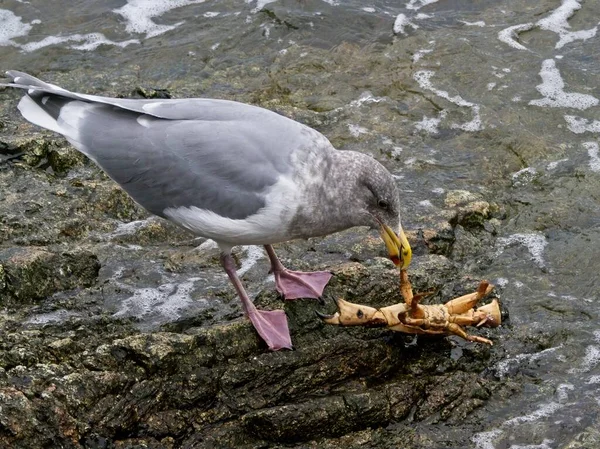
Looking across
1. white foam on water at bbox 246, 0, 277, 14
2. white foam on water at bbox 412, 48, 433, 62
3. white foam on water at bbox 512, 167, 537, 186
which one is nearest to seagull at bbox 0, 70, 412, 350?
white foam on water at bbox 512, 167, 537, 186

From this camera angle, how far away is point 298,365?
191 inches

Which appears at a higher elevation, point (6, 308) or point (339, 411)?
point (6, 308)

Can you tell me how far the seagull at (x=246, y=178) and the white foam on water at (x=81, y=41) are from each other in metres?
4.24

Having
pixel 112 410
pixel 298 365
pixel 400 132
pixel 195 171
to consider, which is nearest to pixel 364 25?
pixel 400 132

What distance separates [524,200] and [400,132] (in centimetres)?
143

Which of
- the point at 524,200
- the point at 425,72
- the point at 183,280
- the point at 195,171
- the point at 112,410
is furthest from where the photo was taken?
the point at 425,72

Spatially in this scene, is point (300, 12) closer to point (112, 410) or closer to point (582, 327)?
point (582, 327)

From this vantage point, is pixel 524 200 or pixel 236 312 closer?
pixel 236 312

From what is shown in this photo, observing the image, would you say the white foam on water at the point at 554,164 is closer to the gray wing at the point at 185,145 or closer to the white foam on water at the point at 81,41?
Result: the gray wing at the point at 185,145

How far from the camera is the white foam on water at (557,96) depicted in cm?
810

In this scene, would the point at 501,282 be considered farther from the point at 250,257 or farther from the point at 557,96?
the point at 557,96

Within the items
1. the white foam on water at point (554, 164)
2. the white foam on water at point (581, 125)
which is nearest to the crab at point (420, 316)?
the white foam on water at point (554, 164)

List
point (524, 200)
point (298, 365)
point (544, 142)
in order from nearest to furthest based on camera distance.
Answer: point (298, 365), point (524, 200), point (544, 142)

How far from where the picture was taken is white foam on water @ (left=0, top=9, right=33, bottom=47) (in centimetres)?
952
